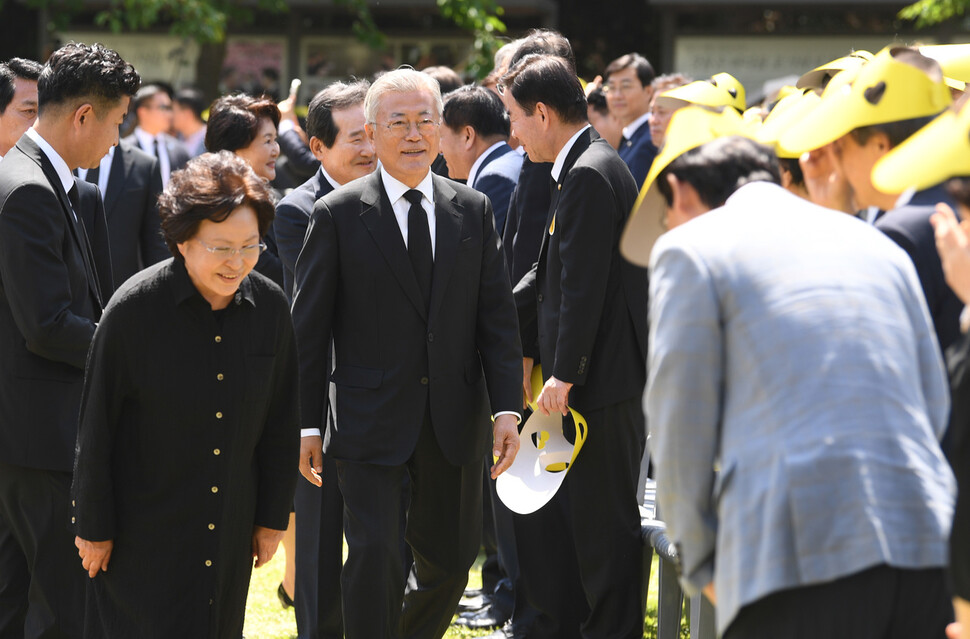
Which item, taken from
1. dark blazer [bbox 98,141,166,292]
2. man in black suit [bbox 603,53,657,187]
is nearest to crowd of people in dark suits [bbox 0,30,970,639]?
dark blazer [bbox 98,141,166,292]

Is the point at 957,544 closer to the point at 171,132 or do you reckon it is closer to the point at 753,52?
the point at 753,52

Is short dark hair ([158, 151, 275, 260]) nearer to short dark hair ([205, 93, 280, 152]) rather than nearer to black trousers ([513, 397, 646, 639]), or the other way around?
black trousers ([513, 397, 646, 639])

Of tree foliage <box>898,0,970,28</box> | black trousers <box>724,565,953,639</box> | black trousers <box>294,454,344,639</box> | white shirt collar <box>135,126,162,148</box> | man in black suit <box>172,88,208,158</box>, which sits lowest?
black trousers <box>294,454,344,639</box>

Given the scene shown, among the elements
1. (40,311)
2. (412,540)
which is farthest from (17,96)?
(412,540)

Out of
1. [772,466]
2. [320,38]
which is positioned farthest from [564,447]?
[320,38]

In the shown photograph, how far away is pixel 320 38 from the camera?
45.7ft

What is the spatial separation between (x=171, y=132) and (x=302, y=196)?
26.7 feet

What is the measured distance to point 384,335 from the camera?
4359mm

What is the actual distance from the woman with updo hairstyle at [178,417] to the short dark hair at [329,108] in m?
1.73

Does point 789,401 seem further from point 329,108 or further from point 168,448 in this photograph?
point 329,108

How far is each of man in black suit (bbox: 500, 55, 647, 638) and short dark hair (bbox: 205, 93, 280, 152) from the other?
1437 millimetres

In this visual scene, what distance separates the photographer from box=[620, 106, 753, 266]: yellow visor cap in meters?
2.91

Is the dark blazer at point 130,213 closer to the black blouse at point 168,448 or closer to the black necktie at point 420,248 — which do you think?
the black necktie at point 420,248

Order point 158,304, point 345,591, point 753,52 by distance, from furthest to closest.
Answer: point 753,52 → point 345,591 → point 158,304
